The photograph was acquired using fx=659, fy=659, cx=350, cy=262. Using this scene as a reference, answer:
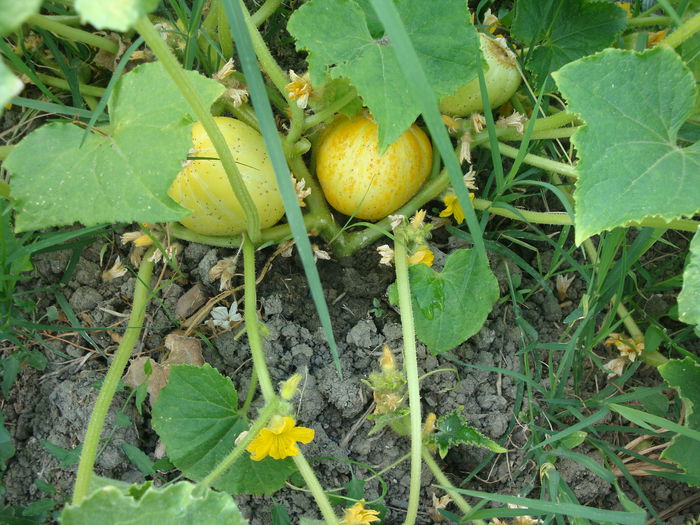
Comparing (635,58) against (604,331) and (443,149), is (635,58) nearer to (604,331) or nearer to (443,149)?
(443,149)

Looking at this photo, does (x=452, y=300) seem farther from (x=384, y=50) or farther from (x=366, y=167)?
(x=384, y=50)

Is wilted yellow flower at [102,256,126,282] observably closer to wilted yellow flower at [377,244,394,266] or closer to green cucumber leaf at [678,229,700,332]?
wilted yellow flower at [377,244,394,266]

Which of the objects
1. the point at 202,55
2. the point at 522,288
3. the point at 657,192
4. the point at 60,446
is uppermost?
the point at 202,55

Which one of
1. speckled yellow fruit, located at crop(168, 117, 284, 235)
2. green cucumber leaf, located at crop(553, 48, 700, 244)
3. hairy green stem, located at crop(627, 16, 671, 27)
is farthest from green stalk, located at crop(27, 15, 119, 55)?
hairy green stem, located at crop(627, 16, 671, 27)

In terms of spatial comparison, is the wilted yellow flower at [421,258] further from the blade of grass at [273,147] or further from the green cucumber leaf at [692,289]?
the green cucumber leaf at [692,289]

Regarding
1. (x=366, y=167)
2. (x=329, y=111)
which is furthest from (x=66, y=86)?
(x=366, y=167)

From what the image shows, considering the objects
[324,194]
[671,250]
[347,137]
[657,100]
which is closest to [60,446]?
[324,194]

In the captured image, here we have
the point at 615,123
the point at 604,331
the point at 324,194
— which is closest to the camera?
the point at 615,123
